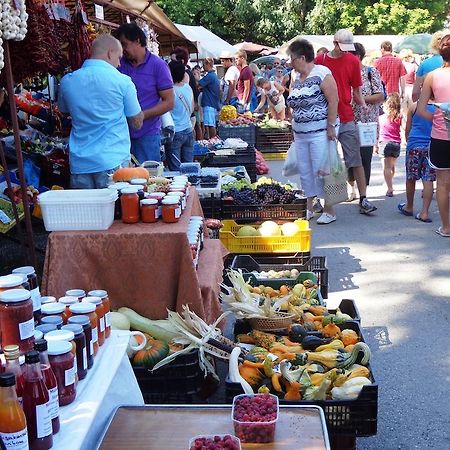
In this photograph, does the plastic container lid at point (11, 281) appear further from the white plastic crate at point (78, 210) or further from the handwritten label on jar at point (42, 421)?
the white plastic crate at point (78, 210)

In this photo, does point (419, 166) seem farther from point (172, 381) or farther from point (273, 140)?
point (273, 140)

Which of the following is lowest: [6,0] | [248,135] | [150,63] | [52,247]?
[248,135]

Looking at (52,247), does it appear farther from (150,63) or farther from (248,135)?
(248,135)

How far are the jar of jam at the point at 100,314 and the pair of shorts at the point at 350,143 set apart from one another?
5574mm

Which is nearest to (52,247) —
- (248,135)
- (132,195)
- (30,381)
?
(132,195)

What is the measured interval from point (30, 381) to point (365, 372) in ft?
6.09

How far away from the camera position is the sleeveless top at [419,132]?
7133 mm

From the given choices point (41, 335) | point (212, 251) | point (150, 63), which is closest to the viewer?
point (41, 335)

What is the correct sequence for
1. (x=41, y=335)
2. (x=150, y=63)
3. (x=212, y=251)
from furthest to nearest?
(x=150, y=63) → (x=212, y=251) → (x=41, y=335)

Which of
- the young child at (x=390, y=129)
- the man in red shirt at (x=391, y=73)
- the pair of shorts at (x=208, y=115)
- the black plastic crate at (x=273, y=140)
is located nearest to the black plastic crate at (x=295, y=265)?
the young child at (x=390, y=129)

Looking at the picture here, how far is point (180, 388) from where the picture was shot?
3.30 m

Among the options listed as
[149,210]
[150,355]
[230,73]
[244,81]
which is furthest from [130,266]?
[244,81]

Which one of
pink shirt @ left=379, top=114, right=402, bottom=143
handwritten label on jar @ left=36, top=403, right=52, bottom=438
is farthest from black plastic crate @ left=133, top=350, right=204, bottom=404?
pink shirt @ left=379, top=114, right=402, bottom=143

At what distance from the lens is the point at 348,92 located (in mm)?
7625
